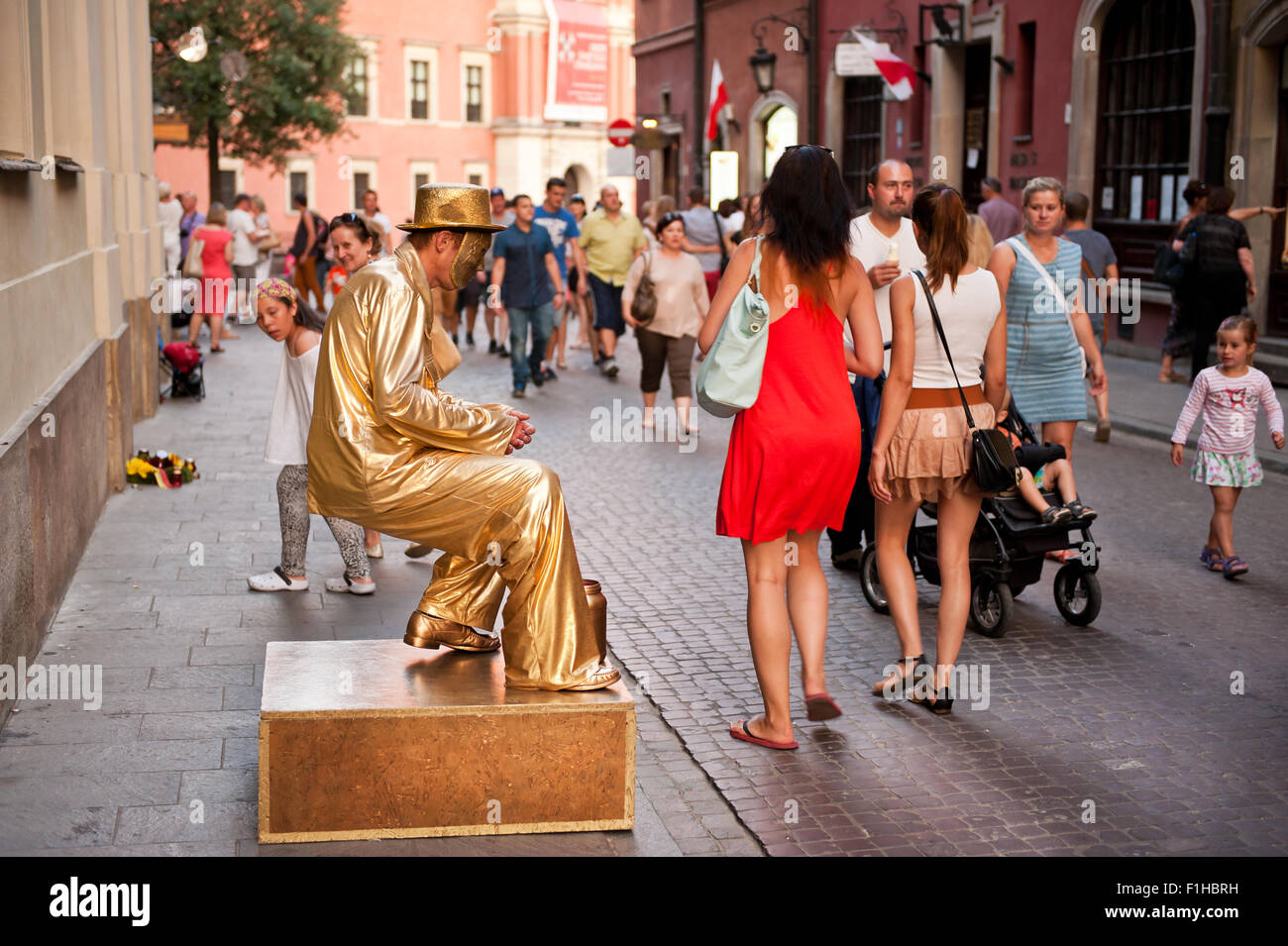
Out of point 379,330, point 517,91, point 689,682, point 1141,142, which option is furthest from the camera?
point 517,91

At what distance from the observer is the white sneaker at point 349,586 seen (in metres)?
7.87

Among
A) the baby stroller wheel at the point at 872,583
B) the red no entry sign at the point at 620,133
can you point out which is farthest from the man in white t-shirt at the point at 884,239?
the red no entry sign at the point at 620,133

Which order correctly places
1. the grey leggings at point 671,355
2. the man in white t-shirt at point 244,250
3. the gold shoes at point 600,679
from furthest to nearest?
1. the man in white t-shirt at point 244,250
2. the grey leggings at point 671,355
3. the gold shoes at point 600,679

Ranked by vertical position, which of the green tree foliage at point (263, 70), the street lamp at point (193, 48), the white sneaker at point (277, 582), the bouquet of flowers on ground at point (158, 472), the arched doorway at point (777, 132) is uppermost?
the green tree foliage at point (263, 70)

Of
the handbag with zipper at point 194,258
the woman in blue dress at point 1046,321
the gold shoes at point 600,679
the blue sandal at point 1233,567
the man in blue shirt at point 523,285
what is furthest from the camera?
the handbag with zipper at point 194,258

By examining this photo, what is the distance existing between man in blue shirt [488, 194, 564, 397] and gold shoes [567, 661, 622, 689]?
35.9 ft

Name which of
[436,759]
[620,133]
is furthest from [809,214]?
[620,133]

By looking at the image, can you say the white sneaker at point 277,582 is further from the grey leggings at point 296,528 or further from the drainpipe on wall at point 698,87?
the drainpipe on wall at point 698,87

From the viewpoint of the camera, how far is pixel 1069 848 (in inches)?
185

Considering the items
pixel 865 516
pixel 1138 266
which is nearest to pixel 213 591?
pixel 865 516

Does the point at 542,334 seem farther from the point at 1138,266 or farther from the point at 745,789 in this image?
the point at 745,789

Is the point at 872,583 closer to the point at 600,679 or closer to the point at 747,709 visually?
the point at 747,709

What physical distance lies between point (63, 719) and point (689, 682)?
7.70ft

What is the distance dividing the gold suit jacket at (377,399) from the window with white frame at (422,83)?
65.1 m
